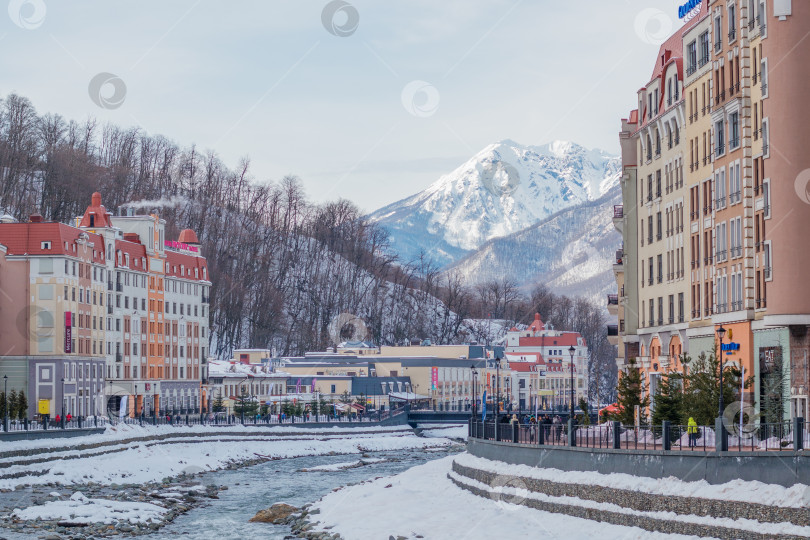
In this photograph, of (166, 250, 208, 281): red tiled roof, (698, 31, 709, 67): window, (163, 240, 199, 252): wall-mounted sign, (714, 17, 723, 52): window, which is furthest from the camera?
(163, 240, 199, 252): wall-mounted sign

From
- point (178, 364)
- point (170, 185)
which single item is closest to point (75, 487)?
point (178, 364)

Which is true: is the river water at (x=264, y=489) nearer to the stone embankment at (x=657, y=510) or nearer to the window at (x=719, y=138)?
the stone embankment at (x=657, y=510)

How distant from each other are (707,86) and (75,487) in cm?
4014

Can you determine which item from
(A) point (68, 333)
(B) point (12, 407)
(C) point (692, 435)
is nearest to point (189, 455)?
(B) point (12, 407)

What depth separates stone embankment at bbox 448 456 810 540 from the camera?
3472 centimetres

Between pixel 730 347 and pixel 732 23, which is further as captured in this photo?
pixel 732 23

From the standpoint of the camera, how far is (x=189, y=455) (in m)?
103

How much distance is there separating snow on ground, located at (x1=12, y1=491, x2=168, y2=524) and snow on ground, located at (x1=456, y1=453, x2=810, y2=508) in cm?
1722

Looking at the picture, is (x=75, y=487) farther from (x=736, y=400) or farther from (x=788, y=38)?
(x=788, y=38)

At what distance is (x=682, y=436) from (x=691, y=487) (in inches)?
132

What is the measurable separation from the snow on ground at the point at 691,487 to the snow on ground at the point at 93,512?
56.5 ft

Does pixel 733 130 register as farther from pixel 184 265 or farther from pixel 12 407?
pixel 184 265

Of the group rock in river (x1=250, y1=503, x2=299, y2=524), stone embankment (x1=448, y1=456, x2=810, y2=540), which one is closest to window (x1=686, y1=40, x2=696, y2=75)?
stone embankment (x1=448, y1=456, x2=810, y2=540)

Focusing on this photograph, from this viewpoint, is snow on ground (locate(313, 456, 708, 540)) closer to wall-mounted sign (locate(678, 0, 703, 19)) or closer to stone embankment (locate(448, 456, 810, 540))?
stone embankment (locate(448, 456, 810, 540))
